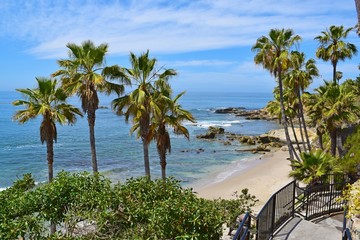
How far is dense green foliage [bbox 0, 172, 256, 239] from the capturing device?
341 inches

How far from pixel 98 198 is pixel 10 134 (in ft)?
256

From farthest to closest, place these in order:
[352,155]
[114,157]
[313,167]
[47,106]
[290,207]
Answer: [114,157] → [352,155] → [47,106] → [313,167] → [290,207]

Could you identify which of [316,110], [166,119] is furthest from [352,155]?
[166,119]

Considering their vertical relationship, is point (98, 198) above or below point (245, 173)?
above

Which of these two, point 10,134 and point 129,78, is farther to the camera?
point 10,134

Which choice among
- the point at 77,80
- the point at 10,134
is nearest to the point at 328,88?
the point at 77,80

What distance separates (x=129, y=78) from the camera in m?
18.6

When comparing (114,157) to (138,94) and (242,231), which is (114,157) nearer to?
(138,94)

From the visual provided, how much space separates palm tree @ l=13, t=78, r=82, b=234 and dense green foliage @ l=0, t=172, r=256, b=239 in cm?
755

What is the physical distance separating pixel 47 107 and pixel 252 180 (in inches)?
987

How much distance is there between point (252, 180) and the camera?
37.6 metres

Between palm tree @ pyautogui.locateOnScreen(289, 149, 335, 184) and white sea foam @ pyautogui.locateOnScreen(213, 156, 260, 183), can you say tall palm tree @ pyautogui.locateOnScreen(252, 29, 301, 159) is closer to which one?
palm tree @ pyautogui.locateOnScreen(289, 149, 335, 184)

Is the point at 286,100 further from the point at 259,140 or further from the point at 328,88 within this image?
the point at 259,140

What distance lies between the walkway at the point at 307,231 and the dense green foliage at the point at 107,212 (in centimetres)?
303
